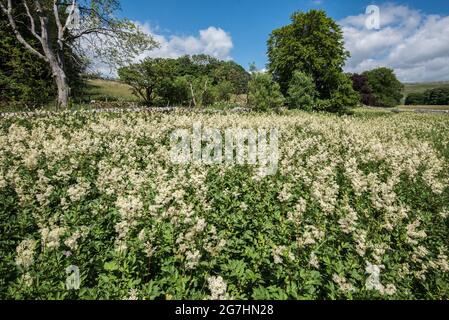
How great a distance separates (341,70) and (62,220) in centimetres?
4762

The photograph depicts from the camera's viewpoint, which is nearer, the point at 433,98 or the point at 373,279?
the point at 373,279

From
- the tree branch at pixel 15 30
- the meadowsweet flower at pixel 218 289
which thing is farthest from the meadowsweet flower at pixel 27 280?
the tree branch at pixel 15 30

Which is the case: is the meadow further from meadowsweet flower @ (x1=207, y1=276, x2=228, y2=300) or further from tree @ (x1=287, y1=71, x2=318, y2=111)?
tree @ (x1=287, y1=71, x2=318, y2=111)

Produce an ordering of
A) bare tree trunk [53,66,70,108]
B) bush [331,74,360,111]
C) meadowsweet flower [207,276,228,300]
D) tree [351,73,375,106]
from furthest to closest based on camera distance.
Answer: tree [351,73,375,106] → bush [331,74,360,111] → bare tree trunk [53,66,70,108] → meadowsweet flower [207,276,228,300]

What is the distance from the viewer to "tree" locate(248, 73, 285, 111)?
34.0 m

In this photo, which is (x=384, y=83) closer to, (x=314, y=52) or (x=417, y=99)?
(x=417, y=99)

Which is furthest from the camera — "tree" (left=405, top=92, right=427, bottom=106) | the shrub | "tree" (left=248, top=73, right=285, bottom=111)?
the shrub

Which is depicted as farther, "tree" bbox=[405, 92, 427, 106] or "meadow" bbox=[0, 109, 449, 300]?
"tree" bbox=[405, 92, 427, 106]

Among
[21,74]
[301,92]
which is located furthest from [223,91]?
[21,74]

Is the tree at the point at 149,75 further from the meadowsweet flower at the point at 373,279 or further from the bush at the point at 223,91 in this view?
the meadowsweet flower at the point at 373,279

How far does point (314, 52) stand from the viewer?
4256 centimetres

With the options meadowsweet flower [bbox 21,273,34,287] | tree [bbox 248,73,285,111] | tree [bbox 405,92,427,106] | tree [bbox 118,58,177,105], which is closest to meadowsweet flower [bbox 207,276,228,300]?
meadowsweet flower [bbox 21,273,34,287]

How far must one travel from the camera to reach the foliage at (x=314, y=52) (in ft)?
140

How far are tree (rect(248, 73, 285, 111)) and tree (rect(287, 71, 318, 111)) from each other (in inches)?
117
